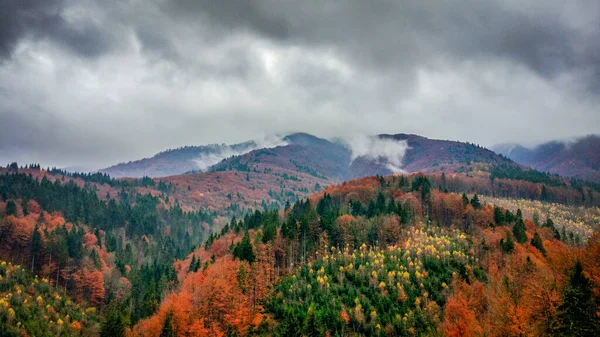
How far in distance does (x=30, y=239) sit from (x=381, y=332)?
12997cm

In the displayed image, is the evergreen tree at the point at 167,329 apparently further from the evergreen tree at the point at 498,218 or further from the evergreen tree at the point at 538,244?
the evergreen tree at the point at 498,218

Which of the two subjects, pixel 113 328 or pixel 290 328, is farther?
pixel 290 328

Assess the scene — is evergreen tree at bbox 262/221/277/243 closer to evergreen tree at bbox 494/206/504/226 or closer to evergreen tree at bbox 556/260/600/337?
evergreen tree at bbox 556/260/600/337

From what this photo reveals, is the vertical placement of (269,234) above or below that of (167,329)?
above

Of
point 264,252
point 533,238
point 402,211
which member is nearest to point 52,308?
point 264,252

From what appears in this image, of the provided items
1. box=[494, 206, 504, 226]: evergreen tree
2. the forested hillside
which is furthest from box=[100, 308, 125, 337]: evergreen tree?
box=[494, 206, 504, 226]: evergreen tree

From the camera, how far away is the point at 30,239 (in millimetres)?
137375

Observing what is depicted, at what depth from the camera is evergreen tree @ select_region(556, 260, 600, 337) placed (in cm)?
4381

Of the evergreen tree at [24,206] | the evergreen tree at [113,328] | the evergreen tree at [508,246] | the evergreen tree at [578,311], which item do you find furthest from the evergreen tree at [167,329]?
the evergreen tree at [24,206]

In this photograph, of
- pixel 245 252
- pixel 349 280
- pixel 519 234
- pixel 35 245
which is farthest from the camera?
pixel 35 245

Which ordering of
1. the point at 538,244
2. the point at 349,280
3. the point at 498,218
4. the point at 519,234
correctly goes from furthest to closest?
the point at 498,218 → the point at 519,234 → the point at 538,244 → the point at 349,280

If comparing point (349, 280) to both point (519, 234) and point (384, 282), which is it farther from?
point (519, 234)

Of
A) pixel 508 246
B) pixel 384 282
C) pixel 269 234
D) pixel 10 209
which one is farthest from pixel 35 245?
pixel 508 246

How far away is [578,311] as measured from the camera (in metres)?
44.6
